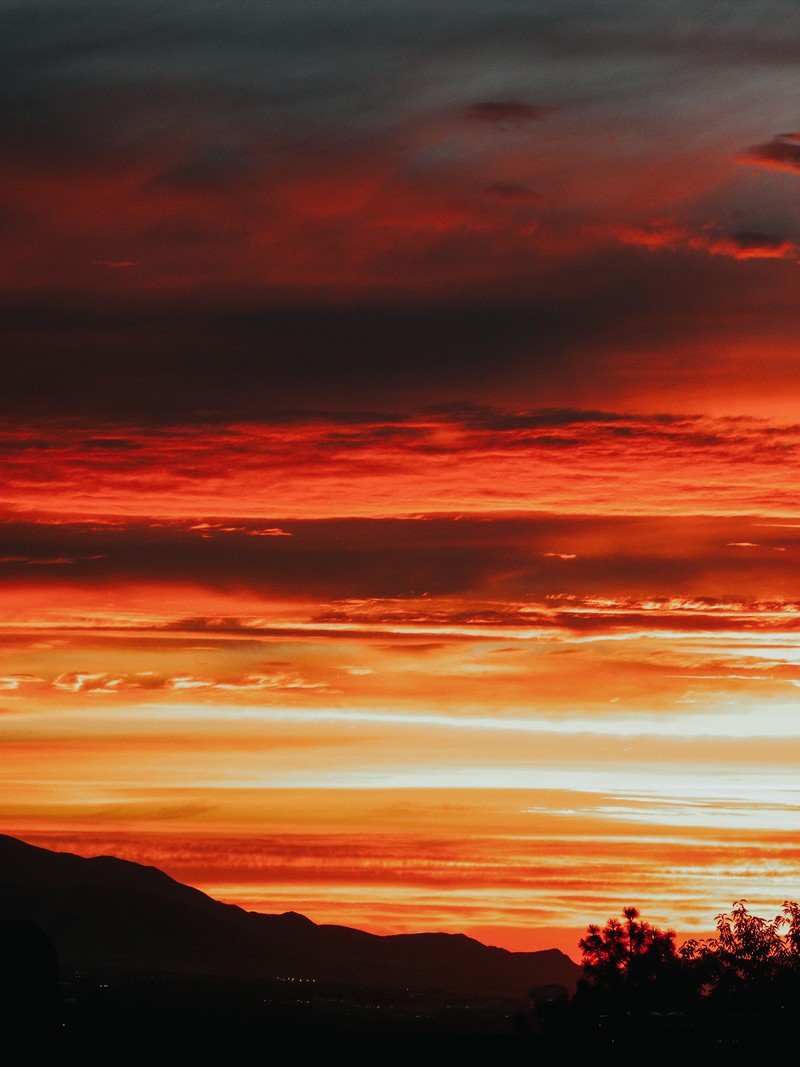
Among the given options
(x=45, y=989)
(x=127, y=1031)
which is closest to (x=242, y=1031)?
(x=127, y=1031)

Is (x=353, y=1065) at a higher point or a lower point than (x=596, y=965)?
lower

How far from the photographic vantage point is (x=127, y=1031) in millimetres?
131875

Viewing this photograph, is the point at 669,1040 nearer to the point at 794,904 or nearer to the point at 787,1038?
the point at 787,1038

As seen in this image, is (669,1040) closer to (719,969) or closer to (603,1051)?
(603,1051)

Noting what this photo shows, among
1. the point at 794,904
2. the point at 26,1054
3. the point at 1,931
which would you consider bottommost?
the point at 26,1054

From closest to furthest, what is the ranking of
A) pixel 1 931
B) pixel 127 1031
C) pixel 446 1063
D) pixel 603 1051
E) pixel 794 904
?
pixel 603 1051, pixel 1 931, pixel 446 1063, pixel 794 904, pixel 127 1031

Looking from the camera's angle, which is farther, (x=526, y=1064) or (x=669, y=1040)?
(x=669, y=1040)

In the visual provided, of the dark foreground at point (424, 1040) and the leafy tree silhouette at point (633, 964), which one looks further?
the leafy tree silhouette at point (633, 964)

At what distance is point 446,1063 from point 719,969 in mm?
25282

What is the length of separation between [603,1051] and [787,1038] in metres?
15.2

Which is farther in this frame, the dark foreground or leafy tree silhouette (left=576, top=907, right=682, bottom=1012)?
leafy tree silhouette (left=576, top=907, right=682, bottom=1012)

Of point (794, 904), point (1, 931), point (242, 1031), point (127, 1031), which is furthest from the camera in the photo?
point (242, 1031)

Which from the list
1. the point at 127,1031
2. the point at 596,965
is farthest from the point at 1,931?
the point at 127,1031

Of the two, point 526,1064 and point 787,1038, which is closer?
point 526,1064
